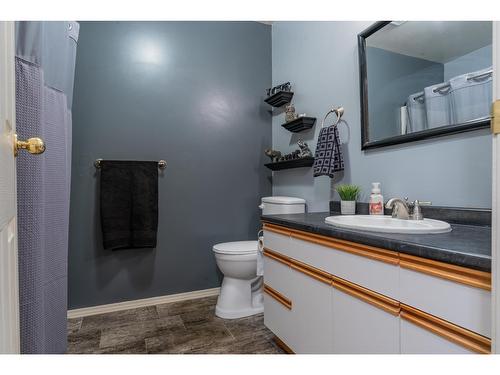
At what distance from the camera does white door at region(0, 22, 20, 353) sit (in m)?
0.56

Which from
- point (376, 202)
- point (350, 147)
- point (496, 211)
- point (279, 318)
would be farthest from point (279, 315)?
point (496, 211)

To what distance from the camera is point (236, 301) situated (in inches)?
79.4

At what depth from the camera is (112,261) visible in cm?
213

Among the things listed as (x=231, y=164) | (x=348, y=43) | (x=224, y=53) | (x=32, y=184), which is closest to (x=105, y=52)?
(x=224, y=53)

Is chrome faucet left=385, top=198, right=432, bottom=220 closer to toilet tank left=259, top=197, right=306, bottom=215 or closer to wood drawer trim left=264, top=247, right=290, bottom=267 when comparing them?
wood drawer trim left=264, top=247, right=290, bottom=267

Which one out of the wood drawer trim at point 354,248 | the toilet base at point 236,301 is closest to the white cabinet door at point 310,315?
the wood drawer trim at point 354,248

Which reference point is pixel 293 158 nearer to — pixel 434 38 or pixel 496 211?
pixel 434 38

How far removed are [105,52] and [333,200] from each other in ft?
6.57

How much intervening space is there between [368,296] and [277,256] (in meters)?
0.63

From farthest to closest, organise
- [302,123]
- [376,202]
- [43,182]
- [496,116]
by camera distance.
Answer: [302,123]
[376,202]
[43,182]
[496,116]

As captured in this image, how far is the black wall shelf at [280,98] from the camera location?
2320mm

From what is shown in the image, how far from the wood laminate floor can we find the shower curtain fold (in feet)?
1.12

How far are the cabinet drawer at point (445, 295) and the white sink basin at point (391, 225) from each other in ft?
0.52

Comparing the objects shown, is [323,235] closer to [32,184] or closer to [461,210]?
[461,210]
